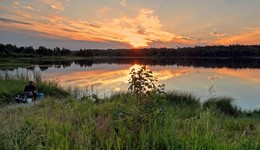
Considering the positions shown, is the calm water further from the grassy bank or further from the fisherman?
the fisherman

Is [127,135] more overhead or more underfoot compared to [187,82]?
more overhead

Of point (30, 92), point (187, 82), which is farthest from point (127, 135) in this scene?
point (187, 82)

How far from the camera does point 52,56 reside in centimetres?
11688

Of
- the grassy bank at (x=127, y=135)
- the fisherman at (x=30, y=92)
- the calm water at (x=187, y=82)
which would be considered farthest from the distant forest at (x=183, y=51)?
the grassy bank at (x=127, y=135)

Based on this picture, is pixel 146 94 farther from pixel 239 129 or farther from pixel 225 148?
pixel 239 129

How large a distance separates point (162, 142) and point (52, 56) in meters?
117

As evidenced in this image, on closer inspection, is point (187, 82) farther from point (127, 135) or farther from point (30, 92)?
point (127, 135)

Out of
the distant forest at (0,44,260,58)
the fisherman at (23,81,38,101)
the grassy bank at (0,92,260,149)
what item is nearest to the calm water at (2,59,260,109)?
the grassy bank at (0,92,260,149)

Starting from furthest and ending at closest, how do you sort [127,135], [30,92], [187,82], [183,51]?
[183,51] < [187,82] < [30,92] < [127,135]

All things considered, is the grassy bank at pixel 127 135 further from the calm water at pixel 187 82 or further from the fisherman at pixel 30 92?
the fisherman at pixel 30 92

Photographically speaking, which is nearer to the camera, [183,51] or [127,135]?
[127,135]

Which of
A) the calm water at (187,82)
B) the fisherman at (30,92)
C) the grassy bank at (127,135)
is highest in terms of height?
the grassy bank at (127,135)

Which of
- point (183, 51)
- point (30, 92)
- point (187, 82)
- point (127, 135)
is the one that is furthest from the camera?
point (183, 51)

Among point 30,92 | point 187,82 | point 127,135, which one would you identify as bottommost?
point 187,82
